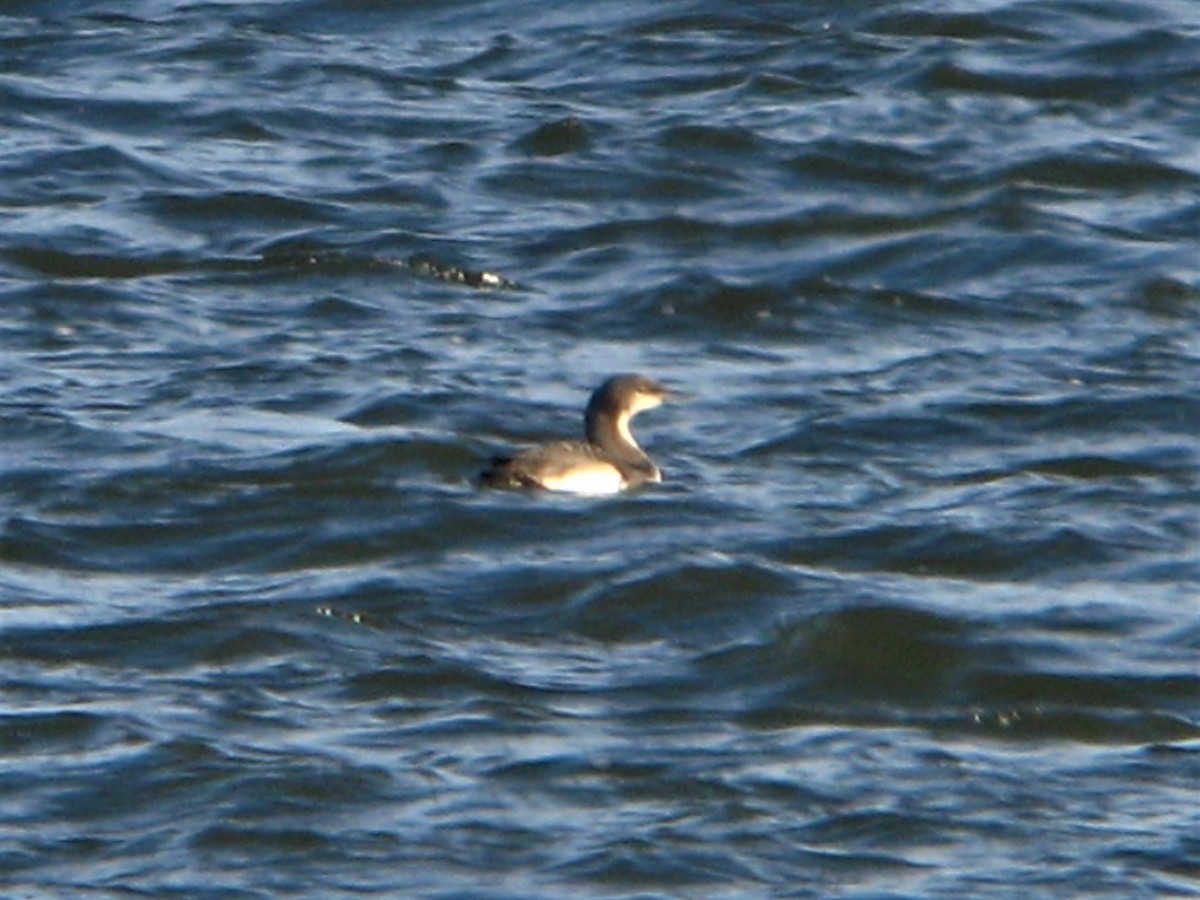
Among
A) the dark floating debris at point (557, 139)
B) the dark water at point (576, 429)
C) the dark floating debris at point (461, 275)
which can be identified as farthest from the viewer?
the dark floating debris at point (557, 139)

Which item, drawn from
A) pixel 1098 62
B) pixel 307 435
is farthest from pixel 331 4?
pixel 307 435

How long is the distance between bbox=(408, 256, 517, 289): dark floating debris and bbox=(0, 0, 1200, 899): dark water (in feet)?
0.10

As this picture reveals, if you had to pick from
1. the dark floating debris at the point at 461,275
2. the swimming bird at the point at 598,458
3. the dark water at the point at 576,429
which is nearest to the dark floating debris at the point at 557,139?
the dark water at the point at 576,429

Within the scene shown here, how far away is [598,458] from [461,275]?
262cm

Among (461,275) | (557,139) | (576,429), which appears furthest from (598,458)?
(557,139)

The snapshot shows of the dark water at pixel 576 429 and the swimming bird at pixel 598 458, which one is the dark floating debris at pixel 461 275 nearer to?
the dark water at pixel 576 429

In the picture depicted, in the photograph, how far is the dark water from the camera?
9773mm

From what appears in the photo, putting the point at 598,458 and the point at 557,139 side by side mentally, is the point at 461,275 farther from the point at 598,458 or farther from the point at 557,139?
the point at 598,458

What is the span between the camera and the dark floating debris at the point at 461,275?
15.1 metres

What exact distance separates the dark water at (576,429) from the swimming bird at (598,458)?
107 millimetres

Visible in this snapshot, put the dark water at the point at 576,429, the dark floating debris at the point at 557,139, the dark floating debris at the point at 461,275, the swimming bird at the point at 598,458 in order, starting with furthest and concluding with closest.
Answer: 1. the dark floating debris at the point at 557,139
2. the dark floating debris at the point at 461,275
3. the swimming bird at the point at 598,458
4. the dark water at the point at 576,429

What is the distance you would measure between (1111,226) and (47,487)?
18.2 ft

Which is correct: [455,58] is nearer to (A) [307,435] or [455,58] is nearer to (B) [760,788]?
(A) [307,435]

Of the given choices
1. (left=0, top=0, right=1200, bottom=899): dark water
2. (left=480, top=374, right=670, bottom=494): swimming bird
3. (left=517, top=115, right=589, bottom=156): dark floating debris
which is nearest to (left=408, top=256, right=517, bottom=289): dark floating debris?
(left=0, top=0, right=1200, bottom=899): dark water
